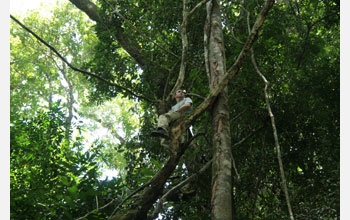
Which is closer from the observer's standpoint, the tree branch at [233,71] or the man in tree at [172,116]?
the tree branch at [233,71]

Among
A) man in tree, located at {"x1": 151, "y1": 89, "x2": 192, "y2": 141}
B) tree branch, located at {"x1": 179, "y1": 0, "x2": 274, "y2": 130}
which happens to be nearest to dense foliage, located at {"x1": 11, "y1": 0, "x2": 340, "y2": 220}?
man in tree, located at {"x1": 151, "y1": 89, "x2": 192, "y2": 141}

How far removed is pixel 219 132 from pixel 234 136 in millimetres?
2369

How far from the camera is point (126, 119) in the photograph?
19.0 m

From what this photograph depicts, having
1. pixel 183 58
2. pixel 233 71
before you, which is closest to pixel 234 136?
pixel 183 58

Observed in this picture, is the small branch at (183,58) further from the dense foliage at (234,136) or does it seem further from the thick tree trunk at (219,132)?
the dense foliage at (234,136)

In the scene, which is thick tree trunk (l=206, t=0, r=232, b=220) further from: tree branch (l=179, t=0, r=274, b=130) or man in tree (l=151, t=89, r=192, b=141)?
man in tree (l=151, t=89, r=192, b=141)

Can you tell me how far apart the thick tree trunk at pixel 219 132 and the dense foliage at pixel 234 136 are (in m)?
0.44

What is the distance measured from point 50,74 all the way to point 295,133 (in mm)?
14008

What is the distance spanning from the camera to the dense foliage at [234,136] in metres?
5.96

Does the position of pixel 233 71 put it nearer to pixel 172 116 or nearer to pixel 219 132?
pixel 219 132

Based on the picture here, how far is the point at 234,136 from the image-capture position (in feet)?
24.5

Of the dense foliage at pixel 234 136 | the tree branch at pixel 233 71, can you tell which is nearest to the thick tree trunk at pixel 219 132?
the tree branch at pixel 233 71

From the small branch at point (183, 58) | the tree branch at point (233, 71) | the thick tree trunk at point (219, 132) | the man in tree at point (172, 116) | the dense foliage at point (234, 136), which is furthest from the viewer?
the dense foliage at point (234, 136)

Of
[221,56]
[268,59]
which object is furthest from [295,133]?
[221,56]
